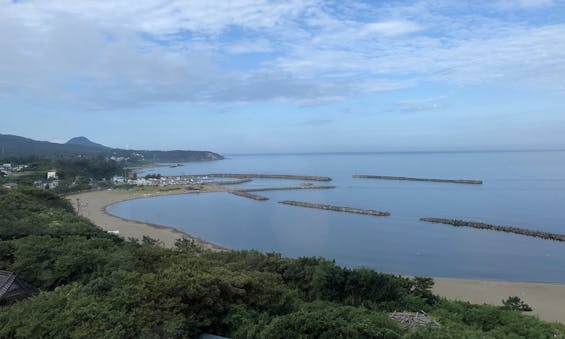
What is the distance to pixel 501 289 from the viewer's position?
1437 centimetres

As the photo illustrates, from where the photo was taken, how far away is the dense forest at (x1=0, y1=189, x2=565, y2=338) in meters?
5.59

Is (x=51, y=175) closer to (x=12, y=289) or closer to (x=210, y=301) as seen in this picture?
(x=12, y=289)

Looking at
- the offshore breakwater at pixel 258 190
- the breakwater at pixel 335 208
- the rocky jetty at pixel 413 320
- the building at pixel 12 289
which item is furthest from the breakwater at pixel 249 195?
the rocky jetty at pixel 413 320

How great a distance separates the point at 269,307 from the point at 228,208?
91.3 feet

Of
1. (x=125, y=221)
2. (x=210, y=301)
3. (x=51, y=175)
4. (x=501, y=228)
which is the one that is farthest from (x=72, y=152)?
(x=210, y=301)

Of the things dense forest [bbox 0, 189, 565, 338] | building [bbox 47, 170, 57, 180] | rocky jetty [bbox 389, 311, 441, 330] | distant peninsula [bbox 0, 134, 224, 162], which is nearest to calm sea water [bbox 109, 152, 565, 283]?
dense forest [bbox 0, 189, 565, 338]

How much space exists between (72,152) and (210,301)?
355 feet

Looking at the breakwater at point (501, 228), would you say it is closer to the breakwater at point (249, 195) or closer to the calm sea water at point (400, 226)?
the calm sea water at point (400, 226)

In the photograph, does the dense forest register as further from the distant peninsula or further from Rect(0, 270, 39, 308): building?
the distant peninsula

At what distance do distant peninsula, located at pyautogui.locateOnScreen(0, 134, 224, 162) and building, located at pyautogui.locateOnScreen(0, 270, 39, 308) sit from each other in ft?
242

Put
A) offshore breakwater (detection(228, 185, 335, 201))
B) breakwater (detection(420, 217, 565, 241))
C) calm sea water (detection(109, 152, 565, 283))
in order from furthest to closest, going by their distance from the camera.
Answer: offshore breakwater (detection(228, 185, 335, 201)) → breakwater (detection(420, 217, 565, 241)) → calm sea water (detection(109, 152, 565, 283))

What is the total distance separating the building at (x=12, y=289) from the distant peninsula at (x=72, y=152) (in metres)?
73.6

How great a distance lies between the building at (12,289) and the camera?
7215 millimetres

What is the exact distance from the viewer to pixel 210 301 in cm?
621
